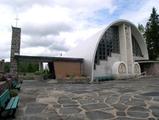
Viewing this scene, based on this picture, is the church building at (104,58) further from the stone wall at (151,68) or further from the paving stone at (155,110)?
the paving stone at (155,110)

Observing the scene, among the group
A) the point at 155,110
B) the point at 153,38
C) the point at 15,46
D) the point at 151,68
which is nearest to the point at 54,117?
the point at 155,110

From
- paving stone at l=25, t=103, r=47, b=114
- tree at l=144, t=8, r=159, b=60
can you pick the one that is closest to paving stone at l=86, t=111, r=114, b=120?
paving stone at l=25, t=103, r=47, b=114

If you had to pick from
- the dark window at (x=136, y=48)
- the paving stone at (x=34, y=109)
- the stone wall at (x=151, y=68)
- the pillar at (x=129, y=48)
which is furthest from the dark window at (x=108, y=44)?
the paving stone at (x=34, y=109)

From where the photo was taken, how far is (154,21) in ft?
130

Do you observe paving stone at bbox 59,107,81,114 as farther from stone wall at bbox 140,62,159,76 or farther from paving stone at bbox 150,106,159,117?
stone wall at bbox 140,62,159,76

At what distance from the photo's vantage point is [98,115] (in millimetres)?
6348

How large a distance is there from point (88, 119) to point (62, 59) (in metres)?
18.0

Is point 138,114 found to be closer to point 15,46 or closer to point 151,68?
point 15,46

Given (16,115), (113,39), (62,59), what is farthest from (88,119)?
(113,39)

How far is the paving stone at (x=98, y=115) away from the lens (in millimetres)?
6060

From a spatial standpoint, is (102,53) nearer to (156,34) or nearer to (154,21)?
(156,34)

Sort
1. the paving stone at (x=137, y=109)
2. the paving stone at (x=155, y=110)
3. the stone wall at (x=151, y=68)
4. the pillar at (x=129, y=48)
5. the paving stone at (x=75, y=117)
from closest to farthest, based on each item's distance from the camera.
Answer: the paving stone at (x=75, y=117), the paving stone at (x=155, y=110), the paving stone at (x=137, y=109), the pillar at (x=129, y=48), the stone wall at (x=151, y=68)

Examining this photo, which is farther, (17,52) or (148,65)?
(148,65)

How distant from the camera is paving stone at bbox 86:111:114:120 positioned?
6060mm
